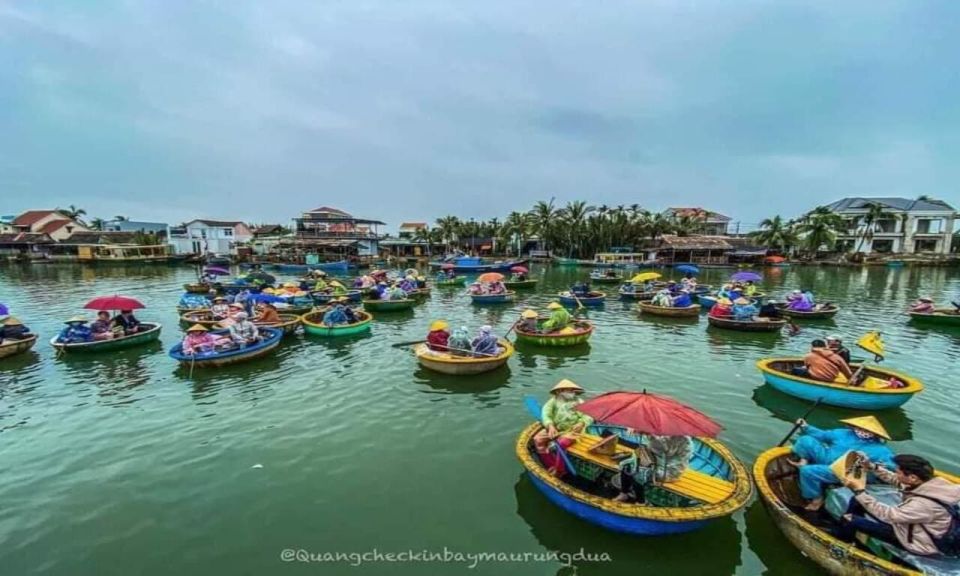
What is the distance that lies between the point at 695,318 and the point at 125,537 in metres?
24.1

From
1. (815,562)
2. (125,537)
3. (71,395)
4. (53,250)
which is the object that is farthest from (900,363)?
(53,250)

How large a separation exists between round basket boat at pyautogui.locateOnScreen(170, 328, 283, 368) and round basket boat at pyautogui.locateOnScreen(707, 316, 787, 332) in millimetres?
19163

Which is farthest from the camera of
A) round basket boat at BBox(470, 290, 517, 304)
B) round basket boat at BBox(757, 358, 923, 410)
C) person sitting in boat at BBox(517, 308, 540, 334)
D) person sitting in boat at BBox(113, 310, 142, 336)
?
round basket boat at BBox(470, 290, 517, 304)

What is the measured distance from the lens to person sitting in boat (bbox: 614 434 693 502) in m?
6.75

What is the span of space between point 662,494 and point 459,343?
8.28m

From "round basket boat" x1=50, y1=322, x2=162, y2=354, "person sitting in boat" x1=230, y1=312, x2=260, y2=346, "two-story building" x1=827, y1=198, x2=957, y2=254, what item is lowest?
"round basket boat" x1=50, y1=322, x2=162, y2=354

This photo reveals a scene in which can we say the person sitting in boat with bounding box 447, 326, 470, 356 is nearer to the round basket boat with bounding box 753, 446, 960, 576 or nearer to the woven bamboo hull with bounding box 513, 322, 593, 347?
the woven bamboo hull with bounding box 513, 322, 593, 347

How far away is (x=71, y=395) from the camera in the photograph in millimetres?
12430

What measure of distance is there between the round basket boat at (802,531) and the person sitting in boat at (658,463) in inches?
46.8

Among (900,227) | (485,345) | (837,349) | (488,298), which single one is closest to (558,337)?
(485,345)

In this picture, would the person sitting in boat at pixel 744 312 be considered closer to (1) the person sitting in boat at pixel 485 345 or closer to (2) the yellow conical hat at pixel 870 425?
(1) the person sitting in boat at pixel 485 345

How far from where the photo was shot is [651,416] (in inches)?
240

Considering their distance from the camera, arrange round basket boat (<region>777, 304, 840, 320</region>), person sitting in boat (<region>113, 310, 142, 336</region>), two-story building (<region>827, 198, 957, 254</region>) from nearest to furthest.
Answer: person sitting in boat (<region>113, 310, 142, 336</region>) < round basket boat (<region>777, 304, 840, 320</region>) < two-story building (<region>827, 198, 957, 254</region>)

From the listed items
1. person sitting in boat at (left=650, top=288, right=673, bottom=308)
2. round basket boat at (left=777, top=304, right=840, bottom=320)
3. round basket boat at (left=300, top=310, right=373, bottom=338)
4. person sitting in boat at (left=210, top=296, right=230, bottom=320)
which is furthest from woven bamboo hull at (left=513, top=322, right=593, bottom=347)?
person sitting in boat at (left=210, top=296, right=230, bottom=320)
